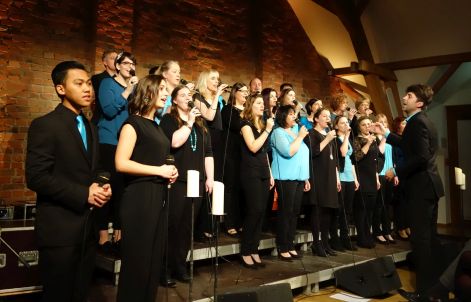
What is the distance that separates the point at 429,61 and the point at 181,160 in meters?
5.53

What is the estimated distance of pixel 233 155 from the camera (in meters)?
3.87

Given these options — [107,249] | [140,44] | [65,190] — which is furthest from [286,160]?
[140,44]

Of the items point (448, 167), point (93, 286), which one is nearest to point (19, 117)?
point (93, 286)

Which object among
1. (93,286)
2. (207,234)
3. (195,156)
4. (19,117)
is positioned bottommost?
(93,286)

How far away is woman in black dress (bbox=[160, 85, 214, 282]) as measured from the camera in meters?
2.65

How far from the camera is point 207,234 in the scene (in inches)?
145

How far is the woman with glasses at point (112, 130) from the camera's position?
287 centimetres

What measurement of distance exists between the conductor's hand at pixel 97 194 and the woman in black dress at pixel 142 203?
0.76 feet

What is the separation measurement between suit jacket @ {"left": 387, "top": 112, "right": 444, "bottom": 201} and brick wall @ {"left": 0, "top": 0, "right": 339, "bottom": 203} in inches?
122

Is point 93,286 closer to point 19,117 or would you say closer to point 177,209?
point 177,209

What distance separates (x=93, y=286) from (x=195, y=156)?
1.15m

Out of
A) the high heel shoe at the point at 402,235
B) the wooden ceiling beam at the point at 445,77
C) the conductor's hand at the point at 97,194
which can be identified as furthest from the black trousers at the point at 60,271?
the wooden ceiling beam at the point at 445,77

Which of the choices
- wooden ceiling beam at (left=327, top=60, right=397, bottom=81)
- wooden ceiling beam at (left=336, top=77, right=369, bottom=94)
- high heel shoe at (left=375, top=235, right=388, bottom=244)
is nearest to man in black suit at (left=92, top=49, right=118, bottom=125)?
high heel shoe at (left=375, top=235, right=388, bottom=244)

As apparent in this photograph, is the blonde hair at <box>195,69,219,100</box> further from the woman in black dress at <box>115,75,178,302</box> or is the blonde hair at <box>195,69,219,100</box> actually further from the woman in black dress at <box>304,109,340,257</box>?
the woman in black dress at <box>115,75,178,302</box>
